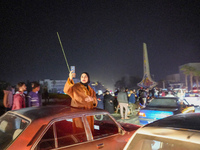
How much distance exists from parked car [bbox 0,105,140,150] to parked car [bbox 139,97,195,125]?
3.31 metres

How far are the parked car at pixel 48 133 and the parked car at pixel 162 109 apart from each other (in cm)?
331

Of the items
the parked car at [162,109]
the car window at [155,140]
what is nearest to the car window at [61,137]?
the car window at [155,140]

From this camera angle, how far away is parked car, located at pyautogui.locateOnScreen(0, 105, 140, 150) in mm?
2238

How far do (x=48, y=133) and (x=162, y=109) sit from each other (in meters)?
4.95

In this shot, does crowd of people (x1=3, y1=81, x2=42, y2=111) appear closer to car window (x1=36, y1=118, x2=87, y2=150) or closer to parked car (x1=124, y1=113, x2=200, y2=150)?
car window (x1=36, y1=118, x2=87, y2=150)

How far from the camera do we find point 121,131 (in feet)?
11.1

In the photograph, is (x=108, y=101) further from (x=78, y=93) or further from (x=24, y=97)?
(x=78, y=93)

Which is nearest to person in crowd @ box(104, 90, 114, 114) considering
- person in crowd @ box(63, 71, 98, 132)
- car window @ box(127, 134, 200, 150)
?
person in crowd @ box(63, 71, 98, 132)

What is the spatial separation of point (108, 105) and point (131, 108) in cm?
140

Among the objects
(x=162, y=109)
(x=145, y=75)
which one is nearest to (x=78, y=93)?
(x=162, y=109)

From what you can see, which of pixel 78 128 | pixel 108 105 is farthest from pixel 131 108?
pixel 78 128

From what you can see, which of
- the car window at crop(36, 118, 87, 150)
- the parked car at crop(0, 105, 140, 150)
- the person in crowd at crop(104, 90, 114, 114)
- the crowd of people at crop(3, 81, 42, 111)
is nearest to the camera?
the parked car at crop(0, 105, 140, 150)

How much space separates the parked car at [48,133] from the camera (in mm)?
2238

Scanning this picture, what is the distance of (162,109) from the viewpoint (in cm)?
650
